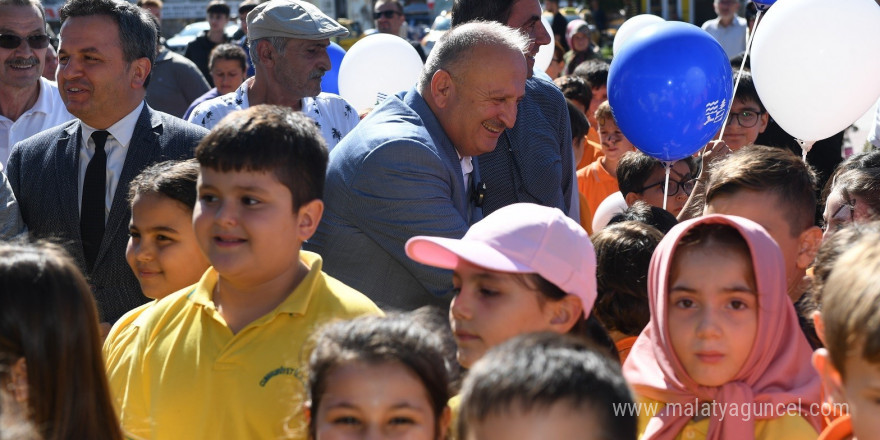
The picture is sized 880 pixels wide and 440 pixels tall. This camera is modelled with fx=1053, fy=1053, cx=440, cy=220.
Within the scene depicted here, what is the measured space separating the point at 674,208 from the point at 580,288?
8.55ft

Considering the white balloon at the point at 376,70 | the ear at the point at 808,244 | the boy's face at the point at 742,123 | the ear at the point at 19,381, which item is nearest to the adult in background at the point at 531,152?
the ear at the point at 808,244

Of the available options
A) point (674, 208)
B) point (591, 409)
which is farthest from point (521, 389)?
point (674, 208)

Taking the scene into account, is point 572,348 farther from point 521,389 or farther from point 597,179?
point 597,179

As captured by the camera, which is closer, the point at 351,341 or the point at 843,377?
the point at 843,377

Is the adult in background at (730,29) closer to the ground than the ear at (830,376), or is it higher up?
closer to the ground

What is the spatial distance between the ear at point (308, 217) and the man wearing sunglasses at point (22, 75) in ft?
9.48

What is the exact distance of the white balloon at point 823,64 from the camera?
5.10 metres

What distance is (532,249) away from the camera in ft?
9.50

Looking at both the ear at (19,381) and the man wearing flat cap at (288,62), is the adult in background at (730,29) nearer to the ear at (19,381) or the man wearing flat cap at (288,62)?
the man wearing flat cap at (288,62)

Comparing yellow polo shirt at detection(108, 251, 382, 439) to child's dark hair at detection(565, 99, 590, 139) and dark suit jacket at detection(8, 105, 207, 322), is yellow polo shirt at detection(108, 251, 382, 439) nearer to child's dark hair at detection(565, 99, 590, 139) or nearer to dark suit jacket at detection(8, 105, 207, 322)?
dark suit jacket at detection(8, 105, 207, 322)

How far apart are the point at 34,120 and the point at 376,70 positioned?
258 centimetres

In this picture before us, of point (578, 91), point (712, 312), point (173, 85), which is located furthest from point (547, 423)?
point (173, 85)

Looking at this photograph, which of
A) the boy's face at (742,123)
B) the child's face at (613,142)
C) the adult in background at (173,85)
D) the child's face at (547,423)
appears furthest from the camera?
the adult in background at (173,85)

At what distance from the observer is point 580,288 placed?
116 inches
